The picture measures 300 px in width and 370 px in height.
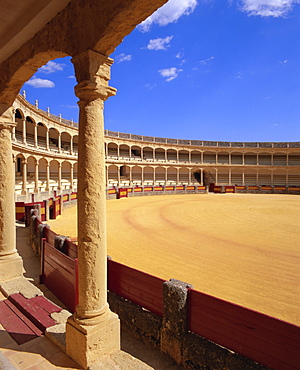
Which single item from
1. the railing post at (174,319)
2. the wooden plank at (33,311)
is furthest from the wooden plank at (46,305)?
the railing post at (174,319)

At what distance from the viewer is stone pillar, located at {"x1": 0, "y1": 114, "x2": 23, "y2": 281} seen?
14.9 feet

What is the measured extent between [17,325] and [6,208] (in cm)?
216

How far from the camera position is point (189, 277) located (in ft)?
17.7

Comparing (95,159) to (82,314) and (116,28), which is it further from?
(82,314)

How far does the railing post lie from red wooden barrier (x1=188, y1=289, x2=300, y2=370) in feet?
0.30

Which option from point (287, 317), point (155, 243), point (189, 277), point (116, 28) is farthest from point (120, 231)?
A: point (116, 28)

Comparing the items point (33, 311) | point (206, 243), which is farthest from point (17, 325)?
point (206, 243)

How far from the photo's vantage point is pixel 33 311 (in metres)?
3.66

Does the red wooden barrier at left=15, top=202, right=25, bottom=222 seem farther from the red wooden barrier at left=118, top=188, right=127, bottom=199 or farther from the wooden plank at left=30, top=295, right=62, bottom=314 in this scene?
the red wooden barrier at left=118, top=188, right=127, bottom=199

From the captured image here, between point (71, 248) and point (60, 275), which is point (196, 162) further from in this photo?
point (60, 275)

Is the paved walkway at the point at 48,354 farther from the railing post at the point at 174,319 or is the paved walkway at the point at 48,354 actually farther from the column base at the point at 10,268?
the column base at the point at 10,268

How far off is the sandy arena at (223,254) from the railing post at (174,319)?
179 cm

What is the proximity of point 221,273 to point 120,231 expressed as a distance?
513 cm

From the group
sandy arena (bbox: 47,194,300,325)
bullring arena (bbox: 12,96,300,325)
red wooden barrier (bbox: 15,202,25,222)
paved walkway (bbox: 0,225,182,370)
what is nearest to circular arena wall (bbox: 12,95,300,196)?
bullring arena (bbox: 12,96,300,325)
